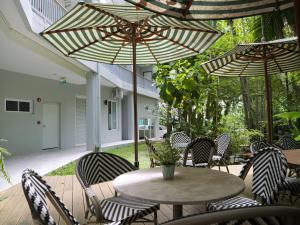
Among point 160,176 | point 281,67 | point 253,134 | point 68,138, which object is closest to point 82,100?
point 68,138

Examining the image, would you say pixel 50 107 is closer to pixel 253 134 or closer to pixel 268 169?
pixel 253 134

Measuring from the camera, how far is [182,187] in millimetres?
2336

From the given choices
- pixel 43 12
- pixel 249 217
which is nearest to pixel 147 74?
pixel 43 12

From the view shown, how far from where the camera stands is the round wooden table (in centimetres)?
204

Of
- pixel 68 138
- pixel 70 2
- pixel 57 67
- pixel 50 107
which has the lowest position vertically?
pixel 68 138

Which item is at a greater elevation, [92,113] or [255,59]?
[255,59]

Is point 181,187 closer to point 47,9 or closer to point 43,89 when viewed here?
point 47,9

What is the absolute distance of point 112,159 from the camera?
3537mm

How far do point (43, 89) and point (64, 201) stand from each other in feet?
26.5

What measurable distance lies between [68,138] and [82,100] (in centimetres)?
214

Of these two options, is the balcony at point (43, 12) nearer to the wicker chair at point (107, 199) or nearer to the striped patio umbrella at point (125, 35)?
the striped patio umbrella at point (125, 35)

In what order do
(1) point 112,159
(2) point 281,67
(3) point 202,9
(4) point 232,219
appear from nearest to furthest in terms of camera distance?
1. (4) point 232,219
2. (3) point 202,9
3. (1) point 112,159
4. (2) point 281,67

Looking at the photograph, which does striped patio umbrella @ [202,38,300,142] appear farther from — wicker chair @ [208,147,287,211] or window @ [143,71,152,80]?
window @ [143,71,152,80]

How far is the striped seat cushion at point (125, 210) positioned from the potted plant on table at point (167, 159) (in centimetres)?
34
